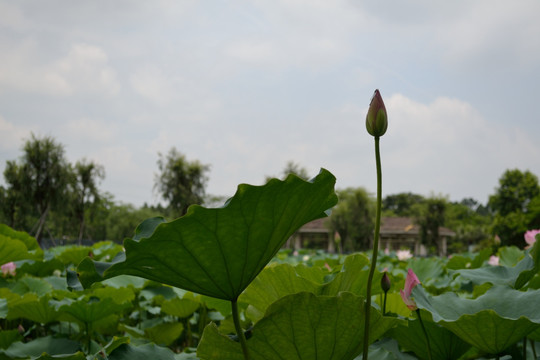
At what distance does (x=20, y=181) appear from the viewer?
21.8m

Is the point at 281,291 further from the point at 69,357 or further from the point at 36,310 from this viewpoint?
the point at 36,310

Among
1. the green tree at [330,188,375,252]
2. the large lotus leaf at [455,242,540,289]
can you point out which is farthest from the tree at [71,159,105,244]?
the large lotus leaf at [455,242,540,289]

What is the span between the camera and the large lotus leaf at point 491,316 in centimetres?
75

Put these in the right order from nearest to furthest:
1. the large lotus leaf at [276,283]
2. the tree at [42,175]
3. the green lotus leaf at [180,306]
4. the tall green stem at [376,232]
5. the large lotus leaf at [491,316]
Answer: the tall green stem at [376,232], the large lotus leaf at [491,316], the large lotus leaf at [276,283], the green lotus leaf at [180,306], the tree at [42,175]

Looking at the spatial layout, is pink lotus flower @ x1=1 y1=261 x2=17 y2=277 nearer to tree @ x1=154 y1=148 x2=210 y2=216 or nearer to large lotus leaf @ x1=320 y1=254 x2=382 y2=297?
large lotus leaf @ x1=320 y1=254 x2=382 y2=297

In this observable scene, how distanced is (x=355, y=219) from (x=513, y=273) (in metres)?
26.9

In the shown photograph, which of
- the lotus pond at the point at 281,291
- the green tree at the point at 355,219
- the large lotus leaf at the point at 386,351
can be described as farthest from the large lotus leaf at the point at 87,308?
the green tree at the point at 355,219

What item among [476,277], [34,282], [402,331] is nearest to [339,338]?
[402,331]

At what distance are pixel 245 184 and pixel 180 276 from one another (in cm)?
17

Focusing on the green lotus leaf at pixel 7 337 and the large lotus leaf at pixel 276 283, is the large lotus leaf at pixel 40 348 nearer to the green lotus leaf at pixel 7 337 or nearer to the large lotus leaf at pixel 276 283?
the green lotus leaf at pixel 7 337

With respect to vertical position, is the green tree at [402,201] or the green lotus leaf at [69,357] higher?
the green tree at [402,201]

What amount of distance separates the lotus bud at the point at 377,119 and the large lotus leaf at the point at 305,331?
219 mm

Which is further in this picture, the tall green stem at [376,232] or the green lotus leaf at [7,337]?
the green lotus leaf at [7,337]

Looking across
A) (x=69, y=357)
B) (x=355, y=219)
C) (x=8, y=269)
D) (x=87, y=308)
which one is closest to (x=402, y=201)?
(x=355, y=219)
